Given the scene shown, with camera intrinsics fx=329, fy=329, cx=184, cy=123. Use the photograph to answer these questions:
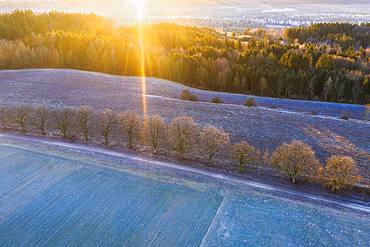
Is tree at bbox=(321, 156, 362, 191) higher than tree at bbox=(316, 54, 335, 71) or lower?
lower

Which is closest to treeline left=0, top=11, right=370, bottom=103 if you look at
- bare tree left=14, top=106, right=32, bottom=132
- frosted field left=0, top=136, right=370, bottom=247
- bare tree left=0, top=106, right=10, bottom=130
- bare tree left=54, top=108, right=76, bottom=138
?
bare tree left=0, top=106, right=10, bottom=130

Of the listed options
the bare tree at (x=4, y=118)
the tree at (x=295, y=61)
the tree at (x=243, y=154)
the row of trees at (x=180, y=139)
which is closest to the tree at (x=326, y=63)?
the tree at (x=295, y=61)

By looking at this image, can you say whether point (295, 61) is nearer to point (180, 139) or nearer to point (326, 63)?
point (326, 63)

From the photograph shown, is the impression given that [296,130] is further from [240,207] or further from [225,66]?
[225,66]

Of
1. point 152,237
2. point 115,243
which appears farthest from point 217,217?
point 115,243

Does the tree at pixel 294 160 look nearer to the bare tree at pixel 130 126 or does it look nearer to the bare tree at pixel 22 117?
the bare tree at pixel 130 126

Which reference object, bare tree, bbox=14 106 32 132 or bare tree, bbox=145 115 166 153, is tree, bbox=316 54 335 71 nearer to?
bare tree, bbox=145 115 166 153

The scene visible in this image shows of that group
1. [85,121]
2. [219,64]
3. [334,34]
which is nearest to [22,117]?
[85,121]
